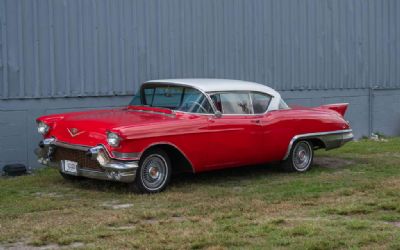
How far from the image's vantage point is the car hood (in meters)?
7.97

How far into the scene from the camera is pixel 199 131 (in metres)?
8.54

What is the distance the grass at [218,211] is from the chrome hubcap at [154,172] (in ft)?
0.79

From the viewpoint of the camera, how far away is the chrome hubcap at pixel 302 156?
10000 millimetres

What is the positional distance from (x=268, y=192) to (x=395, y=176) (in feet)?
7.34

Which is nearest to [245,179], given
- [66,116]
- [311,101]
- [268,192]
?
[268,192]

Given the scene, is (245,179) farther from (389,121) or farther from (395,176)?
(389,121)

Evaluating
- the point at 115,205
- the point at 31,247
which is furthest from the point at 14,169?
the point at 31,247

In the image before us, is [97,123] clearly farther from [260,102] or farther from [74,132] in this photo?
[260,102]

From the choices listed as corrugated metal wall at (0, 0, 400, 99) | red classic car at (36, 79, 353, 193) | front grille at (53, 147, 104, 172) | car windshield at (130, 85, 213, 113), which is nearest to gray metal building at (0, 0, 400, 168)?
corrugated metal wall at (0, 0, 400, 99)

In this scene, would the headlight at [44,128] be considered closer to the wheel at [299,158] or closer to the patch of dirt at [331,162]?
the wheel at [299,158]

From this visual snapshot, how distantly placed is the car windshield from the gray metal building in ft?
5.94

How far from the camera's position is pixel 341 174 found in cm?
982

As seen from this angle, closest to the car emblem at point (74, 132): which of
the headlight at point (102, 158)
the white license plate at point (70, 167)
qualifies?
the white license plate at point (70, 167)

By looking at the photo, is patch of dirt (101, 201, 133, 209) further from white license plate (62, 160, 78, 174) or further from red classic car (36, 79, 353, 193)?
white license plate (62, 160, 78, 174)
